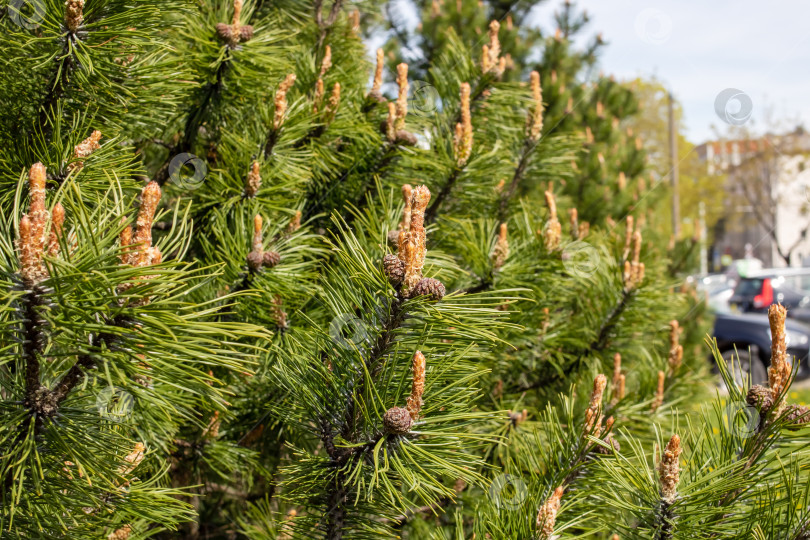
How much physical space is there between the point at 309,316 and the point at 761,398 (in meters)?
0.98

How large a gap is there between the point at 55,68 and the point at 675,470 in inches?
55.9

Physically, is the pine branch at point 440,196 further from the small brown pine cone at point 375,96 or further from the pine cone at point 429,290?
the pine cone at point 429,290

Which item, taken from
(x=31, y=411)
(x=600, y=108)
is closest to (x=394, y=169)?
(x=31, y=411)

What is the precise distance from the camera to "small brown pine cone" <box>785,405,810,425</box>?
96 cm

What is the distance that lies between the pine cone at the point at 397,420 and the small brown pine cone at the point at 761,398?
0.59 metres

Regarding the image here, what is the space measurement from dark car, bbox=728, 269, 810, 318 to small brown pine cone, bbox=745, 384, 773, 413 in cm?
700

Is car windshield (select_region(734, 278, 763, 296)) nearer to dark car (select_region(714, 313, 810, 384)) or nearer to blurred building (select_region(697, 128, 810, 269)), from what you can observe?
blurred building (select_region(697, 128, 810, 269))

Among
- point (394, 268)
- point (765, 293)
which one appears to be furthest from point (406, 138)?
point (765, 293)

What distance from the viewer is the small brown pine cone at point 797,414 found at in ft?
3.14

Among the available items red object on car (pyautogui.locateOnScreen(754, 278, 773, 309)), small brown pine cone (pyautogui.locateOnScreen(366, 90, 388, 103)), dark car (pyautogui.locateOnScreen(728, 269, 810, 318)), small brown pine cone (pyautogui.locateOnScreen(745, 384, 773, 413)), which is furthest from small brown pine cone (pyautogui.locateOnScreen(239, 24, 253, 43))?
red object on car (pyautogui.locateOnScreen(754, 278, 773, 309))

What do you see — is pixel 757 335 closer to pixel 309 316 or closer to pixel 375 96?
pixel 375 96

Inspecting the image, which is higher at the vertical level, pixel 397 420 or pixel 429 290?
pixel 429 290

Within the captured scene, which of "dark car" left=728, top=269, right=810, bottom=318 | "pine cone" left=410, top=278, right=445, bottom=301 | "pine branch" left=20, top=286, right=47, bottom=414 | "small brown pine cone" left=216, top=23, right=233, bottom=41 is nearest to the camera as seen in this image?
"pine branch" left=20, top=286, right=47, bottom=414

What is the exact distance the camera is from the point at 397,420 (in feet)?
3.04
